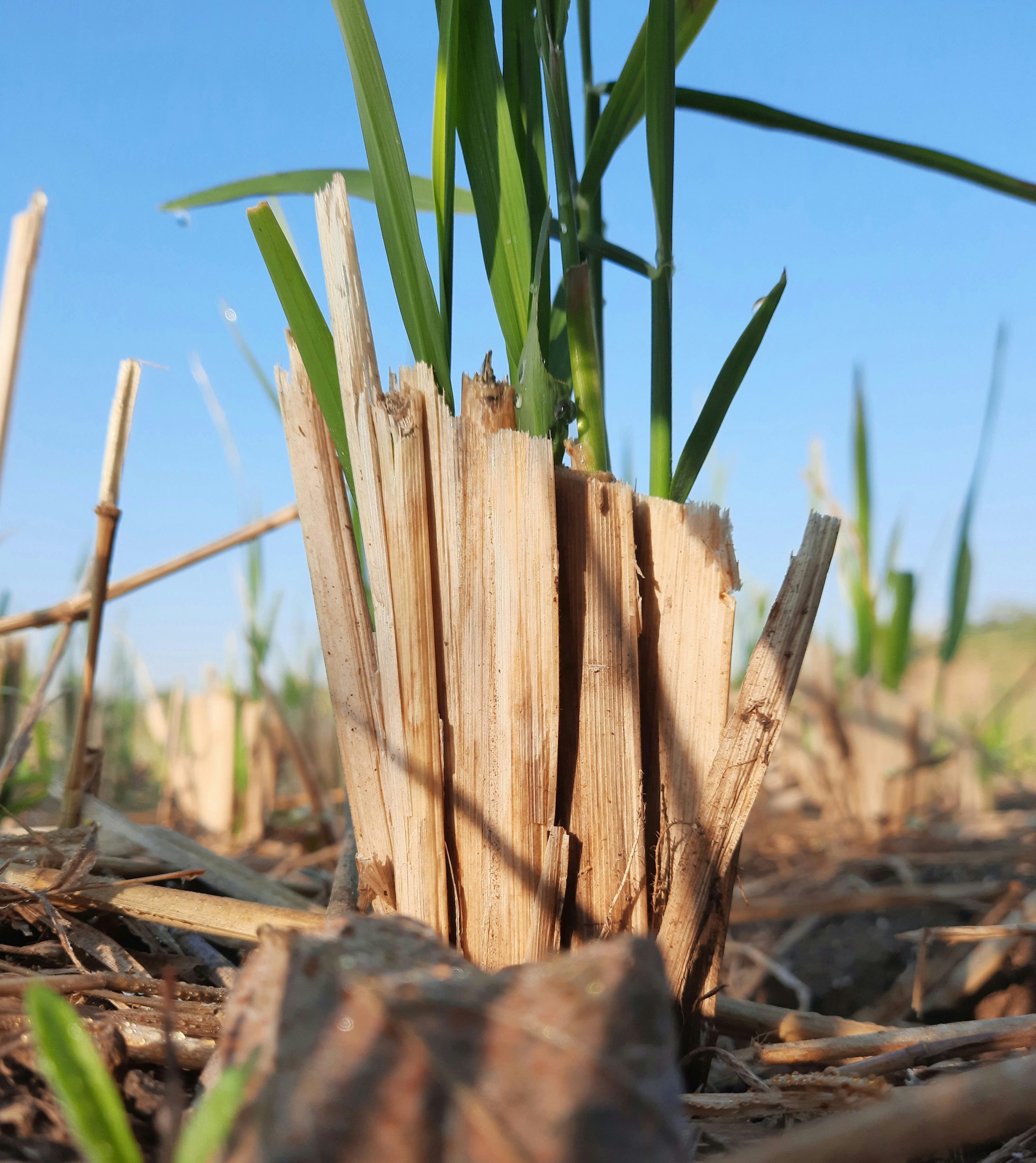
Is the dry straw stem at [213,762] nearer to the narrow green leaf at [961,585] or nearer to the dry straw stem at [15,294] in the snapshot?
the dry straw stem at [15,294]

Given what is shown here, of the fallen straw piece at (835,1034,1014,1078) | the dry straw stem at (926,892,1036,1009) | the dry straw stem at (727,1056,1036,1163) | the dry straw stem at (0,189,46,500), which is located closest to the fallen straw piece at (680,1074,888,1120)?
the fallen straw piece at (835,1034,1014,1078)

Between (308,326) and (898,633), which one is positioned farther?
(898,633)

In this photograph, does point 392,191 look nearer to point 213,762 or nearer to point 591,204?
point 591,204

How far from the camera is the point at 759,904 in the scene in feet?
5.92

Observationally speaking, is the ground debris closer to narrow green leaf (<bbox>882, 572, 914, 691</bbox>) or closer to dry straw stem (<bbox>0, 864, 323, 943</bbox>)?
dry straw stem (<bbox>0, 864, 323, 943</bbox>)

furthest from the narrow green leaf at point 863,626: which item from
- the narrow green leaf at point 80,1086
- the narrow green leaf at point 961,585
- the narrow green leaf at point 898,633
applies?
the narrow green leaf at point 80,1086

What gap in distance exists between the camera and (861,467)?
2.69 m

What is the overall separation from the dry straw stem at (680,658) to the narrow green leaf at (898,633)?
2.18 meters

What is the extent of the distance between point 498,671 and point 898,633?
234 centimetres

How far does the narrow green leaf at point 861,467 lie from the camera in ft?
8.82

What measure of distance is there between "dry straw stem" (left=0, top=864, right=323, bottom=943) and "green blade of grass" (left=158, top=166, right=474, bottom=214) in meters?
0.86

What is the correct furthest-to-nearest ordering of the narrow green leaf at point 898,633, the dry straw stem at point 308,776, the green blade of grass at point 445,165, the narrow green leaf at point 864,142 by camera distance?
the narrow green leaf at point 898,633, the dry straw stem at point 308,776, the narrow green leaf at point 864,142, the green blade of grass at point 445,165

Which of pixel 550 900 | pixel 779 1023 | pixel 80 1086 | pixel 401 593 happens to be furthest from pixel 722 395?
pixel 80 1086

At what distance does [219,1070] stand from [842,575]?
9.06 ft
